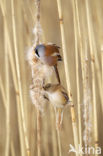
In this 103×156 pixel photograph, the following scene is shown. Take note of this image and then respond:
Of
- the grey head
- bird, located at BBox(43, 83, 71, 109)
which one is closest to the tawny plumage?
bird, located at BBox(43, 83, 71, 109)

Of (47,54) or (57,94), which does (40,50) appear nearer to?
(47,54)

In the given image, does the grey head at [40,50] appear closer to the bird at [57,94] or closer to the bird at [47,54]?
the bird at [47,54]

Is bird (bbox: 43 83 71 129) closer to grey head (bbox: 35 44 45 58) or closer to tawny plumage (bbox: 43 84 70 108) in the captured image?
tawny plumage (bbox: 43 84 70 108)

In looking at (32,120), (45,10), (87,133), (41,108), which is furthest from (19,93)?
(45,10)

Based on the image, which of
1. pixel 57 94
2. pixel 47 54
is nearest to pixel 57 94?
pixel 57 94

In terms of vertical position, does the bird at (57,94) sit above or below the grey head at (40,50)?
below

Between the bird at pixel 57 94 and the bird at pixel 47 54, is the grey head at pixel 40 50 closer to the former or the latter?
the bird at pixel 47 54

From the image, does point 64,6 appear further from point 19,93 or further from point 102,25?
point 19,93

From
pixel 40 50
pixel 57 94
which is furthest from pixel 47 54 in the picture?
pixel 57 94

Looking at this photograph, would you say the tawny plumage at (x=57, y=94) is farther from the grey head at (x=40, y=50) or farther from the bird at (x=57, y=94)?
the grey head at (x=40, y=50)

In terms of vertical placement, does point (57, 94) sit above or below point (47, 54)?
below

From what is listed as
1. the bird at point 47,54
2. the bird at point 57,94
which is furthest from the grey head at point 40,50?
the bird at point 57,94

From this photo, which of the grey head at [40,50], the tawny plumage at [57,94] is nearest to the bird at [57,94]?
the tawny plumage at [57,94]

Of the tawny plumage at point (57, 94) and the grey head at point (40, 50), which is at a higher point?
the grey head at point (40, 50)
